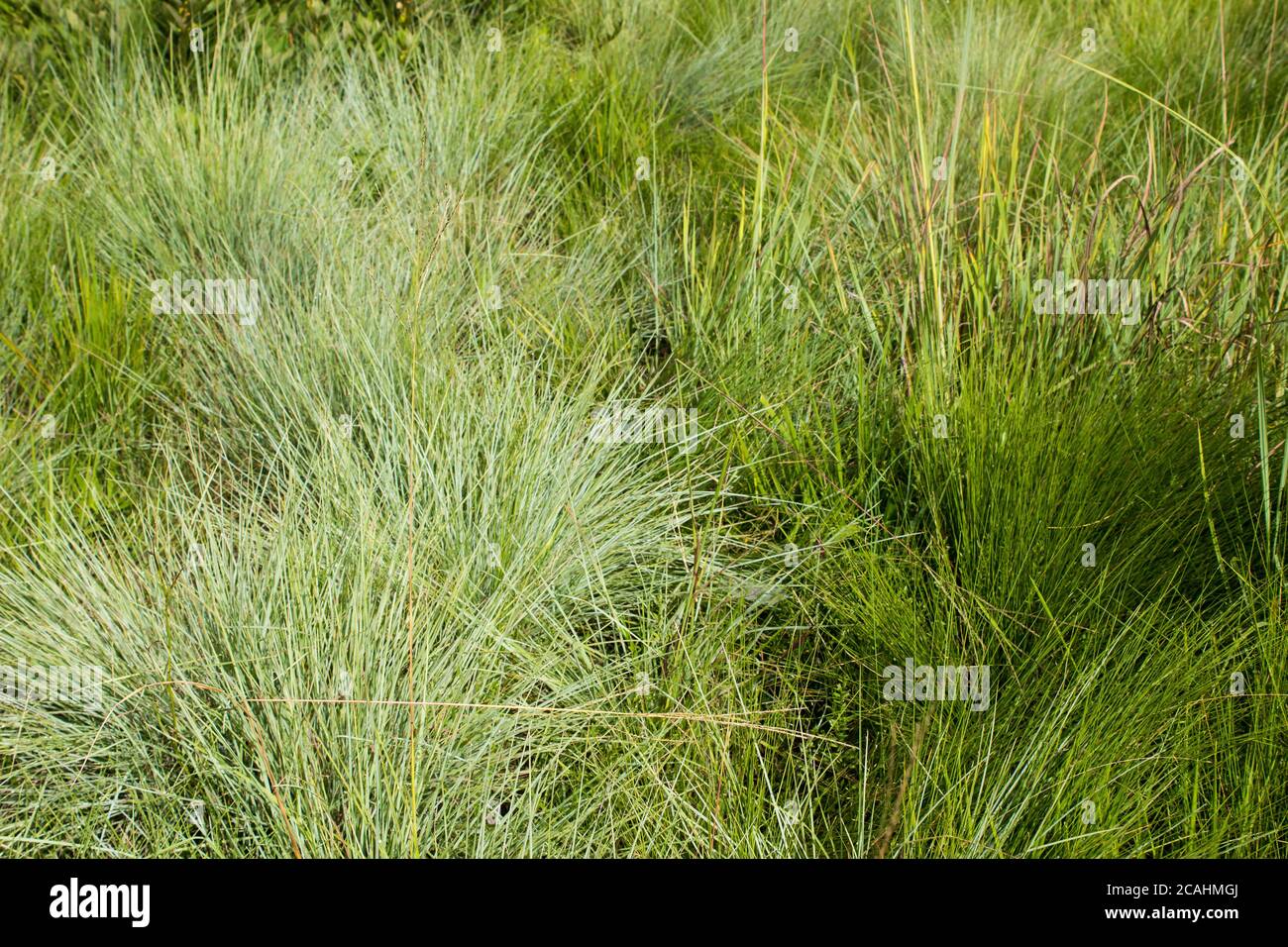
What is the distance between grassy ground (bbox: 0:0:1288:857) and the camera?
5.72 feet

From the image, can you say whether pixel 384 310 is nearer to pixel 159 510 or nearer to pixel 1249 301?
pixel 159 510

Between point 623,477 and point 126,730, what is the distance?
1.06m

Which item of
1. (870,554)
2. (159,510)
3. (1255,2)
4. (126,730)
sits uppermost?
(1255,2)

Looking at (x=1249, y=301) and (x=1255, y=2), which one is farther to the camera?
(x=1255, y=2)

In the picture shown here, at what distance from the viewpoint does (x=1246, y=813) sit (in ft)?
5.62

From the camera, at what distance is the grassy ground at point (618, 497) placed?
5.72 ft

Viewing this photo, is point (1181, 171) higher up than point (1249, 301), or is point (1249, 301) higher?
point (1181, 171)

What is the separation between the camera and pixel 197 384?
2.59 m

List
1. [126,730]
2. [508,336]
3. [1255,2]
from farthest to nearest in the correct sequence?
[1255,2]
[508,336]
[126,730]

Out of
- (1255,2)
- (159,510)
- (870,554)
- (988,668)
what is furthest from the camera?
(1255,2)

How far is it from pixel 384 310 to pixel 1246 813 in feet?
6.46

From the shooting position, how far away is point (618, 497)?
2305 mm
